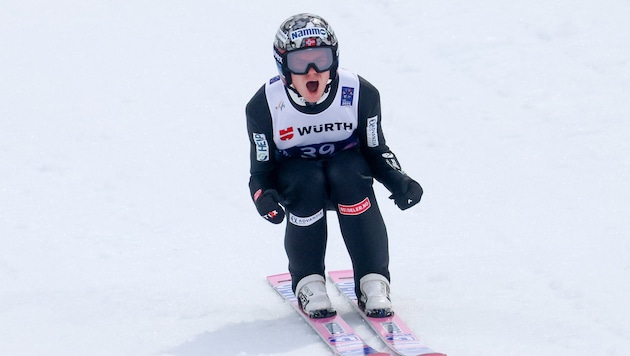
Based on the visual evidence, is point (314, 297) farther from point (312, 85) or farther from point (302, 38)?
point (302, 38)

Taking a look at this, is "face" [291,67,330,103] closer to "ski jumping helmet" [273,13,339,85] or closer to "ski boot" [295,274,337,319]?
"ski jumping helmet" [273,13,339,85]

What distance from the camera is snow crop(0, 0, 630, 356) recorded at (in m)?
6.14

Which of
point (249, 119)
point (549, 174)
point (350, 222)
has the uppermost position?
point (249, 119)

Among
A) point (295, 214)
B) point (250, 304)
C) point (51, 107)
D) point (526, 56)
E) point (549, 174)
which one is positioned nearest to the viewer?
point (295, 214)

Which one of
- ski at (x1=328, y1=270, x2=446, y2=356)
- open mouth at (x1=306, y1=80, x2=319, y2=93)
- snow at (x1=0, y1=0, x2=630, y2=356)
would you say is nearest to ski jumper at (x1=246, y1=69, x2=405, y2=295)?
open mouth at (x1=306, y1=80, x2=319, y2=93)

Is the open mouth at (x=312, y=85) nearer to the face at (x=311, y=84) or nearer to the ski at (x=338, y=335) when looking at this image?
→ the face at (x=311, y=84)

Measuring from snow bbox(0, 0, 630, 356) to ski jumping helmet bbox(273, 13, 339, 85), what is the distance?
1.49 m

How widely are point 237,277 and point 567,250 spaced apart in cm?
219

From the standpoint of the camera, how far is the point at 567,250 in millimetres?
7129

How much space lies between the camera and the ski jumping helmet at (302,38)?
5.73 meters

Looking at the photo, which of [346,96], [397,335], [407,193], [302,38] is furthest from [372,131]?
[397,335]

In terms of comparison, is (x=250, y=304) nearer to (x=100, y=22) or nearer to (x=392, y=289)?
(x=392, y=289)

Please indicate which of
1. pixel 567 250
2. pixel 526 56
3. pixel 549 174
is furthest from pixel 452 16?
pixel 567 250

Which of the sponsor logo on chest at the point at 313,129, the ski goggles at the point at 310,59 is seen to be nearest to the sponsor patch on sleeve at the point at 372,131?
the sponsor logo on chest at the point at 313,129
